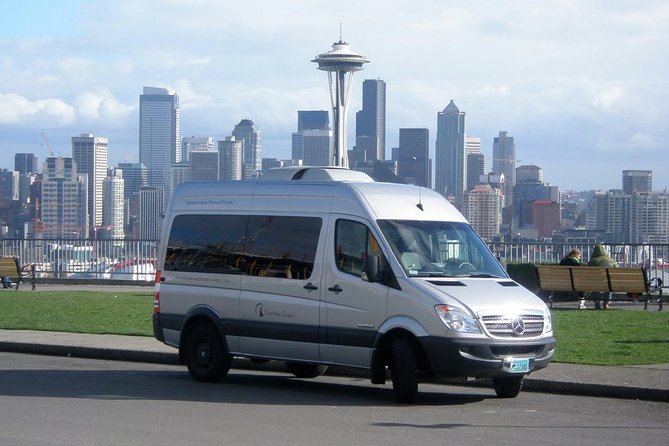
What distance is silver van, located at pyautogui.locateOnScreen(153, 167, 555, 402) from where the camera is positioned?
12.5m

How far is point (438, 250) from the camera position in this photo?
44.4 feet

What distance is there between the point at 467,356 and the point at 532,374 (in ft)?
8.24

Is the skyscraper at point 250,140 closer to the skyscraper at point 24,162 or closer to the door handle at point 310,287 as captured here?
the skyscraper at point 24,162

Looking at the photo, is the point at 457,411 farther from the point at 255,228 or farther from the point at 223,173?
the point at 223,173

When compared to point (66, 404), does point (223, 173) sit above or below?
above

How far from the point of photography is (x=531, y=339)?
41.9 feet

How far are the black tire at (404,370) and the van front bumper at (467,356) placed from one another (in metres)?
0.20

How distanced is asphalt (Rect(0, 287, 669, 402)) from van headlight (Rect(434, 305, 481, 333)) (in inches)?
84.2

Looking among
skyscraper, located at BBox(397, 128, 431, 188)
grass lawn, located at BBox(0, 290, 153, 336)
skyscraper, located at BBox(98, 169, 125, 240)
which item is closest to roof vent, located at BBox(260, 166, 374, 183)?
grass lawn, located at BBox(0, 290, 153, 336)

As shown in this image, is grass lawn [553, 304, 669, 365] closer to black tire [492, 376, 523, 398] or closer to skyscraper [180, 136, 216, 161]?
black tire [492, 376, 523, 398]

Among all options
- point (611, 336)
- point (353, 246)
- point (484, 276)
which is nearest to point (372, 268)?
point (353, 246)

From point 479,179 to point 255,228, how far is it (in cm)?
10971

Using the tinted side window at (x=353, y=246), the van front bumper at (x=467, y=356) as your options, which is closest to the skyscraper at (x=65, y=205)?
the tinted side window at (x=353, y=246)

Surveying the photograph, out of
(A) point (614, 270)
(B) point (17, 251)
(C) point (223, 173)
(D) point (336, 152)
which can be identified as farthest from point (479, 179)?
(A) point (614, 270)
